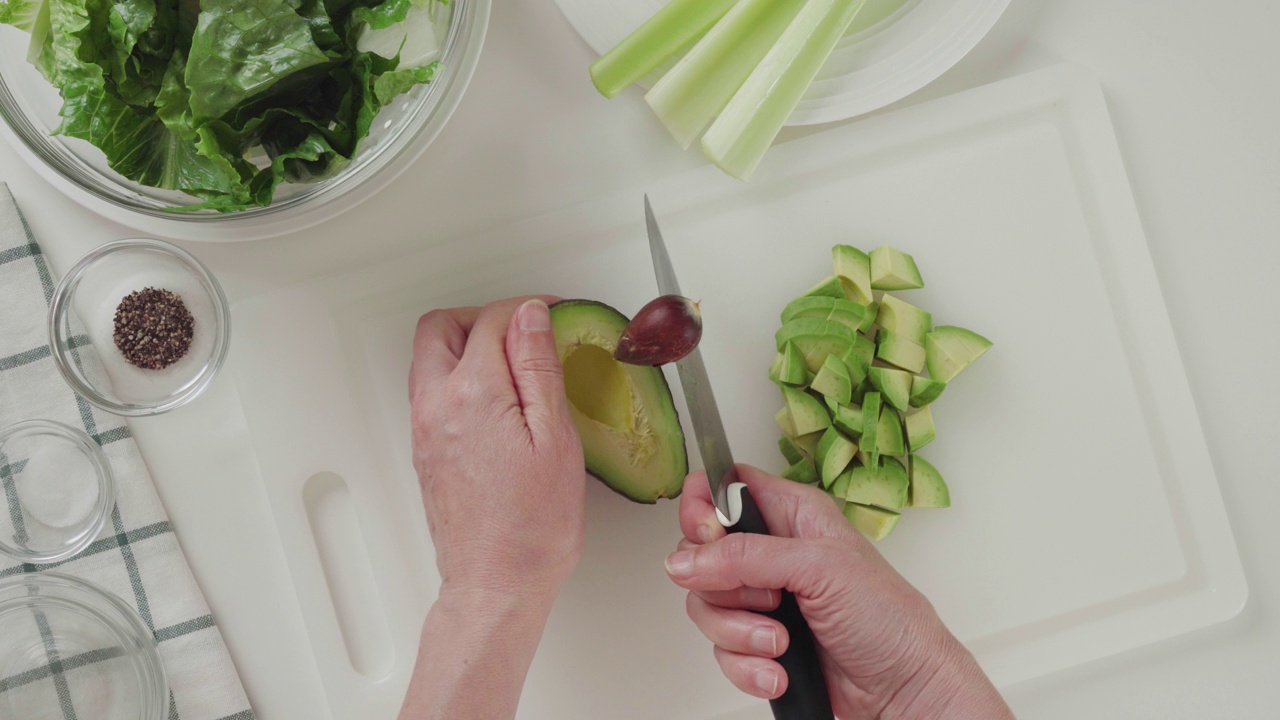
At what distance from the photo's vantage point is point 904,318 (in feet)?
4.21

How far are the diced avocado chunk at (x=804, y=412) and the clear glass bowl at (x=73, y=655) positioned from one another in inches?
36.9

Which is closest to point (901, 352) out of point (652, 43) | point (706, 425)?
point (706, 425)

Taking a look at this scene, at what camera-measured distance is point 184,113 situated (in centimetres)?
103

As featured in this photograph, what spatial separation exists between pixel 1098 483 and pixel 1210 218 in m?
0.45

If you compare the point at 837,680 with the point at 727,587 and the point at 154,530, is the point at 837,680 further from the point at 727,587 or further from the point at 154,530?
the point at 154,530

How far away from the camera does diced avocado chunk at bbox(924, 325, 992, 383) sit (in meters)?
1.28

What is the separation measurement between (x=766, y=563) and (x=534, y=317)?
1.33 ft

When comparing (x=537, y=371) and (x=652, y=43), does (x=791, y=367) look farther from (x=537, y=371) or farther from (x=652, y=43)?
(x=652, y=43)

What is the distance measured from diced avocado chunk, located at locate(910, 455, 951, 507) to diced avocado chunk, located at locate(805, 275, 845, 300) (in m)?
0.26

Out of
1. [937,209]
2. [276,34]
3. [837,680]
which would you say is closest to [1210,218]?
[937,209]

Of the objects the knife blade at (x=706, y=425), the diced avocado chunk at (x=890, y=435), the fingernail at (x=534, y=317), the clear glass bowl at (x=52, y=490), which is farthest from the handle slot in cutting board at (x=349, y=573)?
the diced avocado chunk at (x=890, y=435)

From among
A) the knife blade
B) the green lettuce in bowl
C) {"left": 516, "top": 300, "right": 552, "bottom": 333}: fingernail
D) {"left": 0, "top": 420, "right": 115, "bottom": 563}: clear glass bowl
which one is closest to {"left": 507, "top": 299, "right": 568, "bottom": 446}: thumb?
{"left": 516, "top": 300, "right": 552, "bottom": 333}: fingernail

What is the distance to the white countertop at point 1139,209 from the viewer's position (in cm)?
130

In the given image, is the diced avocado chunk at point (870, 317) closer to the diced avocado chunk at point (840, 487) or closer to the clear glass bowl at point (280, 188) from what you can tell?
the diced avocado chunk at point (840, 487)
